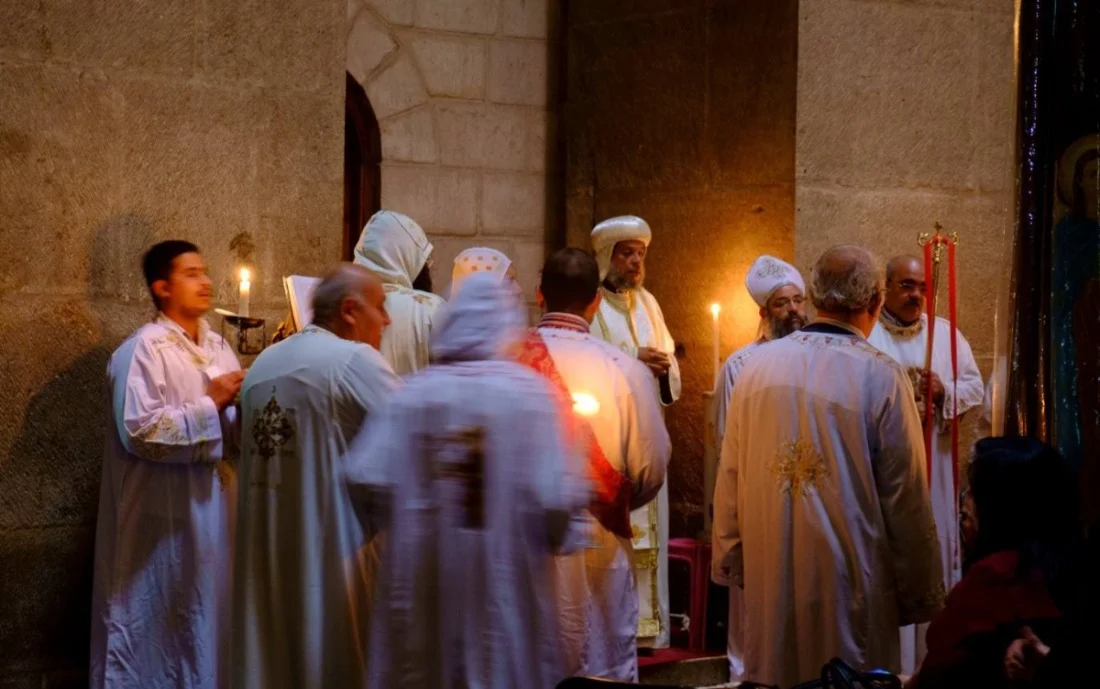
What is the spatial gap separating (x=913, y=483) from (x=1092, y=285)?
53.3 inches

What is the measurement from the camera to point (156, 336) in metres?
5.98

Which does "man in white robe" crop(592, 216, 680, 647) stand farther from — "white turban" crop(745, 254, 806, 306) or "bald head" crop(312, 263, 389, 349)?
"bald head" crop(312, 263, 389, 349)

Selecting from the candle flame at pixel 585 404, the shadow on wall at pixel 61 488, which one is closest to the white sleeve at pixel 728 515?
the candle flame at pixel 585 404

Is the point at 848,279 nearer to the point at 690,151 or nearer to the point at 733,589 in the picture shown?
the point at 733,589

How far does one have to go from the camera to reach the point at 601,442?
5.04m

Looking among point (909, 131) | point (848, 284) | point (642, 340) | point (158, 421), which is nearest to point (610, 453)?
point (848, 284)

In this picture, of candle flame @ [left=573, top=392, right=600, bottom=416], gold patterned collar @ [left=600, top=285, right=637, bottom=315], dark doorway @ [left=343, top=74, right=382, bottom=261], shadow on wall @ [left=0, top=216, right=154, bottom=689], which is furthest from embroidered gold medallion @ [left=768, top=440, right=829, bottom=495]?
dark doorway @ [left=343, top=74, right=382, bottom=261]

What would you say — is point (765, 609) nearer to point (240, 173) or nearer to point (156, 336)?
point (156, 336)

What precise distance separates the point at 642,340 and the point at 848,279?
278 centimetres

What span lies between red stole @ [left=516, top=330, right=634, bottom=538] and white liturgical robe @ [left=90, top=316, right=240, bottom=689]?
1.56m

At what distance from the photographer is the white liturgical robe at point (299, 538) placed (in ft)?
16.6

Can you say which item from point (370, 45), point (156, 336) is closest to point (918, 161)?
point (370, 45)

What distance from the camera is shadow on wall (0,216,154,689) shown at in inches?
248

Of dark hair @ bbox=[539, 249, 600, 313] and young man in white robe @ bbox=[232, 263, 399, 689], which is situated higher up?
dark hair @ bbox=[539, 249, 600, 313]
